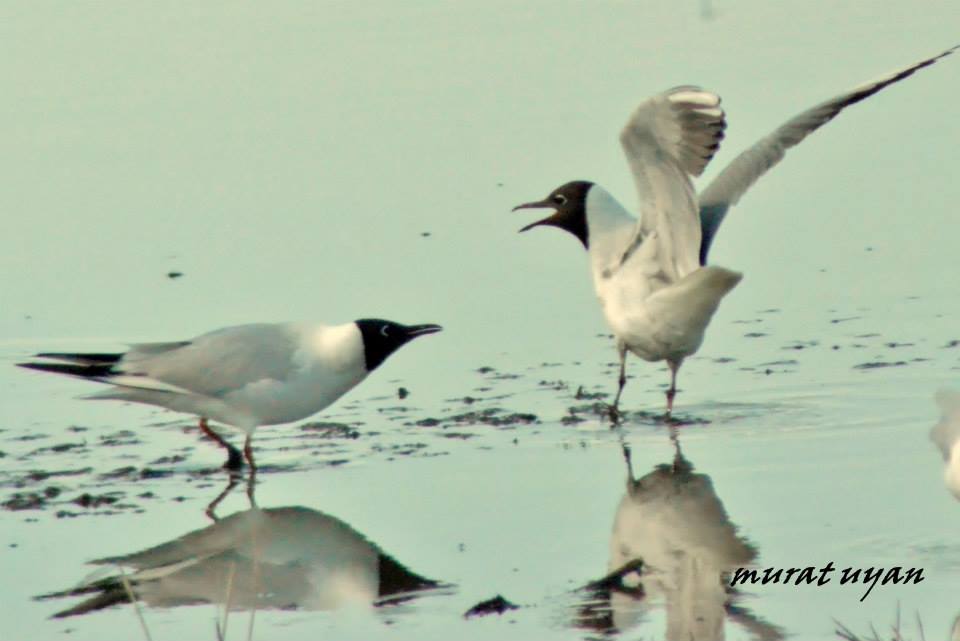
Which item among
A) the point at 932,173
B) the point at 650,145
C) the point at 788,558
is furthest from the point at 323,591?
the point at 932,173

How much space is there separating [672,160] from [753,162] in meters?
1.24

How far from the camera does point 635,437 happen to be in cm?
927

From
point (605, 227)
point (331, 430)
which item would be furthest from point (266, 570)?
point (605, 227)

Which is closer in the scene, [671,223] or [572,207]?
[671,223]

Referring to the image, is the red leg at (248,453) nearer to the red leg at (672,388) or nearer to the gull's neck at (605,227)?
the red leg at (672,388)

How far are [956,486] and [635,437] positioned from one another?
2.40 m

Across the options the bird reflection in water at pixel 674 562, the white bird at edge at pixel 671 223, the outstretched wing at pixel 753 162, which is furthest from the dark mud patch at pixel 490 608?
the outstretched wing at pixel 753 162

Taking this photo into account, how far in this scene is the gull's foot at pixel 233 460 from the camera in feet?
30.0

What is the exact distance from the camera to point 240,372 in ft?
30.7

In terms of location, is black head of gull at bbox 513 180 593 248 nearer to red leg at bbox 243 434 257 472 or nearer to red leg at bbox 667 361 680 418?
red leg at bbox 667 361 680 418

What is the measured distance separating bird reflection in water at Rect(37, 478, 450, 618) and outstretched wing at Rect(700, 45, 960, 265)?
138 inches

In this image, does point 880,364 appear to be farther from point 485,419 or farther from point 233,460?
point 233,460

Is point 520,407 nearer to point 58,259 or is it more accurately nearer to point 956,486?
point 956,486

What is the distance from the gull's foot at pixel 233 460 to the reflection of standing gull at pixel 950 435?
319 centimetres
